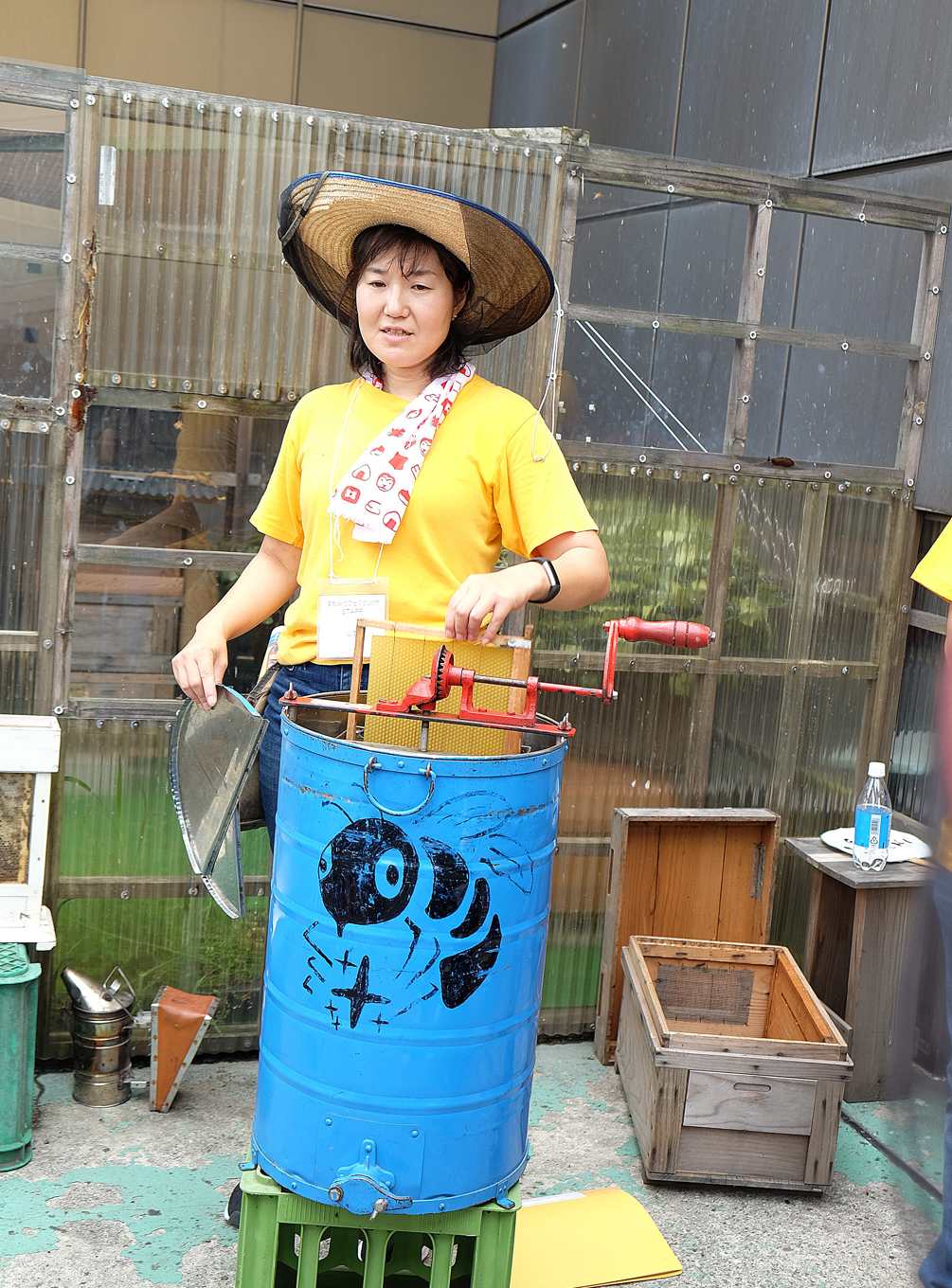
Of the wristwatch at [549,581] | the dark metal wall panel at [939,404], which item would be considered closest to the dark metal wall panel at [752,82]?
the dark metal wall panel at [939,404]

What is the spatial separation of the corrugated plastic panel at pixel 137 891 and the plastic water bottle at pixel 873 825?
1700 millimetres

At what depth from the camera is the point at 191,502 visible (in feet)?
12.1

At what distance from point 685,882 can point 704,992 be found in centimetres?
34

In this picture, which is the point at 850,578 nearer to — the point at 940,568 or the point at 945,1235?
the point at 940,568

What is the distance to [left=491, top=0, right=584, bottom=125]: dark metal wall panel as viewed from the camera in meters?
8.23

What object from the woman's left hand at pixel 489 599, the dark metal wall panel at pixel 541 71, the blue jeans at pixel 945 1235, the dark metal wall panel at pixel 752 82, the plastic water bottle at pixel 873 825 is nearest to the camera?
the blue jeans at pixel 945 1235

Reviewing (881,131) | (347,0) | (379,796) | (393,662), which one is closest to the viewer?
(379,796)

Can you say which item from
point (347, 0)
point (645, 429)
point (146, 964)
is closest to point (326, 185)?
point (645, 429)

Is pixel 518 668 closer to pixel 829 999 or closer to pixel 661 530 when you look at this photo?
pixel 661 530

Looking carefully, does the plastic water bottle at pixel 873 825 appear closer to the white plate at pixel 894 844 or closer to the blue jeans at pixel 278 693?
the white plate at pixel 894 844

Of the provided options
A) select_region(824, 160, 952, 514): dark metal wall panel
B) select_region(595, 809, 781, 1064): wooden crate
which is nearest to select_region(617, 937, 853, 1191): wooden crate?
select_region(595, 809, 781, 1064): wooden crate

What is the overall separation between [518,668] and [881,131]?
299cm

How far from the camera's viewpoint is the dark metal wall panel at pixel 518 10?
8.68 meters

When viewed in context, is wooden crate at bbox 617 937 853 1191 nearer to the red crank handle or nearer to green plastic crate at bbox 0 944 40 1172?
the red crank handle
